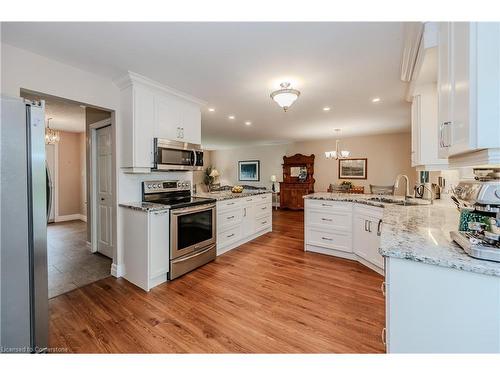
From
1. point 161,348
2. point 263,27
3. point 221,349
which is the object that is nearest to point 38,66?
point 263,27

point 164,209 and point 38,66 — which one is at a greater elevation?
point 38,66

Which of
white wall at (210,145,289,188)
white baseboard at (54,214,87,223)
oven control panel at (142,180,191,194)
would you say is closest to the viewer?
oven control panel at (142,180,191,194)

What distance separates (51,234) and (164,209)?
384 centimetres

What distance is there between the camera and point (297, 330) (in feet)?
5.89

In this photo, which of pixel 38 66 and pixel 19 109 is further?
pixel 38 66

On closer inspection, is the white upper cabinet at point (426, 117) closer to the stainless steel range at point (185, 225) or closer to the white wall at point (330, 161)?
the stainless steel range at point (185, 225)

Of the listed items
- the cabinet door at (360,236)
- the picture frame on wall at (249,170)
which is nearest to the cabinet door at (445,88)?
the cabinet door at (360,236)

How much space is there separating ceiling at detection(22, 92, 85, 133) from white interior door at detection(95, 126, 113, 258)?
0.62 meters

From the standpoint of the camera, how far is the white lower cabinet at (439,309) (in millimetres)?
936

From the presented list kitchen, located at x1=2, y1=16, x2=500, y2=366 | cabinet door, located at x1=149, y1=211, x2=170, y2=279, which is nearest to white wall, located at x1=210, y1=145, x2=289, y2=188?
kitchen, located at x1=2, y1=16, x2=500, y2=366

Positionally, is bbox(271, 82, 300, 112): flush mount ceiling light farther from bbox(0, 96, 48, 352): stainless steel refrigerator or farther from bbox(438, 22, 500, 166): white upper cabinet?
bbox(0, 96, 48, 352): stainless steel refrigerator

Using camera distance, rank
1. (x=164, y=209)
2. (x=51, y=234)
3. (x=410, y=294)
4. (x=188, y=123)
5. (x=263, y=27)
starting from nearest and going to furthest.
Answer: (x=410, y=294), (x=263, y=27), (x=164, y=209), (x=188, y=123), (x=51, y=234)

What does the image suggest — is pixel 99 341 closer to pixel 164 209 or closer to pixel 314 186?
pixel 164 209

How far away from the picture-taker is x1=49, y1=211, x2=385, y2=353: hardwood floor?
1659 mm
